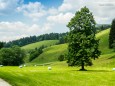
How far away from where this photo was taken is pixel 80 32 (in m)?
66.9

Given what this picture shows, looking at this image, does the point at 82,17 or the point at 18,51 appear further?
the point at 18,51

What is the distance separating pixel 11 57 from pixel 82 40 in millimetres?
117256

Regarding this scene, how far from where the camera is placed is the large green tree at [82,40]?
213 feet

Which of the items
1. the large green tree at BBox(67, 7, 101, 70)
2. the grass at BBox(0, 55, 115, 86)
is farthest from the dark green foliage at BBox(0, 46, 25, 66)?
the grass at BBox(0, 55, 115, 86)

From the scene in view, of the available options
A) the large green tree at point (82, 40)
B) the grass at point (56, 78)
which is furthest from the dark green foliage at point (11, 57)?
the grass at point (56, 78)

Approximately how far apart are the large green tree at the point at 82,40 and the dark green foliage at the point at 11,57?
115 metres

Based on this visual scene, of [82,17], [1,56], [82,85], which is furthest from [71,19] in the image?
[1,56]

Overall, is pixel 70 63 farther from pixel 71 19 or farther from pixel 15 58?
pixel 15 58

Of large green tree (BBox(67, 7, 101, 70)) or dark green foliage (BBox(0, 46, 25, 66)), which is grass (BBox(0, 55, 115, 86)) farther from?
dark green foliage (BBox(0, 46, 25, 66))

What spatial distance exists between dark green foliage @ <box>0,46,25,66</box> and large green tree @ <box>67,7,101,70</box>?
115 metres

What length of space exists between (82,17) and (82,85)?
34.7 m

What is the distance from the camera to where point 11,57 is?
17800cm

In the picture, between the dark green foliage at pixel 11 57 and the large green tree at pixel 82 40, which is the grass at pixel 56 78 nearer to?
the large green tree at pixel 82 40

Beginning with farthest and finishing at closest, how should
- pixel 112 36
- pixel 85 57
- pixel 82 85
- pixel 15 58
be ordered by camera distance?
1. pixel 15 58
2. pixel 112 36
3. pixel 85 57
4. pixel 82 85
